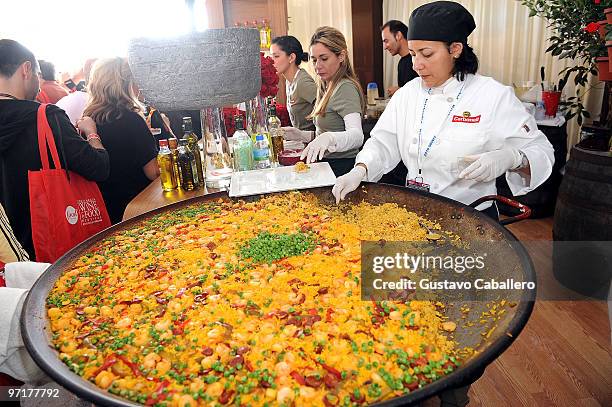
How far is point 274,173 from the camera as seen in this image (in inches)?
89.0

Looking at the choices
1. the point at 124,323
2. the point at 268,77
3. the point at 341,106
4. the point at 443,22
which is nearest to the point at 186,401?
the point at 124,323

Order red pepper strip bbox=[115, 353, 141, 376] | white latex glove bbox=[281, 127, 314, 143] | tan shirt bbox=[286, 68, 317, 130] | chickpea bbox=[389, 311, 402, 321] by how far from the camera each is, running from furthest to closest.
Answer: tan shirt bbox=[286, 68, 317, 130] → white latex glove bbox=[281, 127, 314, 143] → chickpea bbox=[389, 311, 402, 321] → red pepper strip bbox=[115, 353, 141, 376]

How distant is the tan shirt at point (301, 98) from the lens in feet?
12.4

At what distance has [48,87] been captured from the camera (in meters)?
4.66

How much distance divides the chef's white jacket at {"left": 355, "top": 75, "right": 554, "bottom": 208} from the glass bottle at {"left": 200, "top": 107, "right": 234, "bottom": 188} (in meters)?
0.88

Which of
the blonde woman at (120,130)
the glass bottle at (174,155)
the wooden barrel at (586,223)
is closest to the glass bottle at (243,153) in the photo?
the glass bottle at (174,155)

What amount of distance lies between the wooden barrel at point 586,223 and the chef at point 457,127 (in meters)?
0.98

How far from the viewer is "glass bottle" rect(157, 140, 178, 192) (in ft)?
8.05

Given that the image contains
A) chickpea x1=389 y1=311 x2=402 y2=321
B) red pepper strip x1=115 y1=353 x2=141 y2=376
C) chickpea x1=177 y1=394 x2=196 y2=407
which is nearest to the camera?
chickpea x1=177 y1=394 x2=196 y2=407

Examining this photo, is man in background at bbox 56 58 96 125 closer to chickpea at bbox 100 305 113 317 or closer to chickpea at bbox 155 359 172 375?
chickpea at bbox 100 305 113 317

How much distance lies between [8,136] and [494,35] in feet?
18.0

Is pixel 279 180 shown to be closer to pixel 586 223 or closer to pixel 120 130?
pixel 120 130

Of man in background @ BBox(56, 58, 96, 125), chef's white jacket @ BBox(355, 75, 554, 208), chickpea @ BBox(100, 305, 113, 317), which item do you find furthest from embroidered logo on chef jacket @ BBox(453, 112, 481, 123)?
man in background @ BBox(56, 58, 96, 125)

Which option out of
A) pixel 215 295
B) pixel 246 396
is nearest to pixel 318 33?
pixel 215 295
